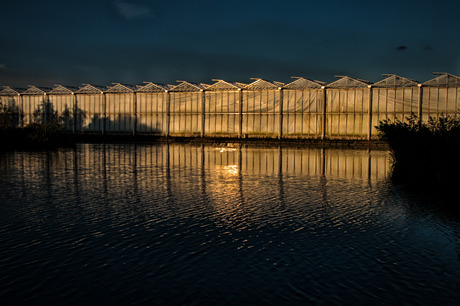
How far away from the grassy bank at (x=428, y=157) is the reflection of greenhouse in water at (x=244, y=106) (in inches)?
1255

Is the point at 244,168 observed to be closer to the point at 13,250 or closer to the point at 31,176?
the point at 31,176

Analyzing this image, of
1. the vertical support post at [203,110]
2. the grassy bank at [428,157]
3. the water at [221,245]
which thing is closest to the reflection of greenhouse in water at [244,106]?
the vertical support post at [203,110]

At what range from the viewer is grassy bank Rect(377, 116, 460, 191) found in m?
24.6

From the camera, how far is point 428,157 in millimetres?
28094

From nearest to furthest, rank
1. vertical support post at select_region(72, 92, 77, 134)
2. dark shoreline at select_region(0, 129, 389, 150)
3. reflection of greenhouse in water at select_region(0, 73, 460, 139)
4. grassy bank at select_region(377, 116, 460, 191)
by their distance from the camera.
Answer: grassy bank at select_region(377, 116, 460, 191) < dark shoreline at select_region(0, 129, 389, 150) < reflection of greenhouse in water at select_region(0, 73, 460, 139) < vertical support post at select_region(72, 92, 77, 134)

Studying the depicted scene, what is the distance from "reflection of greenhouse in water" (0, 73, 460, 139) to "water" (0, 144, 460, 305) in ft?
151

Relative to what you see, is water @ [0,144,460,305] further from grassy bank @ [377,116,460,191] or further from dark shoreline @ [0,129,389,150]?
dark shoreline @ [0,129,389,150]

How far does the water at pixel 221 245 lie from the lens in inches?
343

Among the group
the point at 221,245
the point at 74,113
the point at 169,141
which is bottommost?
the point at 221,245

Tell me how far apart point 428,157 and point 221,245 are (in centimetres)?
2113

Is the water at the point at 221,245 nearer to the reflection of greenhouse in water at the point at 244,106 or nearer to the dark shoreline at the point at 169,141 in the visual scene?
the dark shoreline at the point at 169,141

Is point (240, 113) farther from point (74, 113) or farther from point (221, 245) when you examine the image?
point (221, 245)

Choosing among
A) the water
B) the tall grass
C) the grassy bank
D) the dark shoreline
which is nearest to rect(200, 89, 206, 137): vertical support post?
the dark shoreline

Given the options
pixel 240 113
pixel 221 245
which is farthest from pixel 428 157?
pixel 240 113
